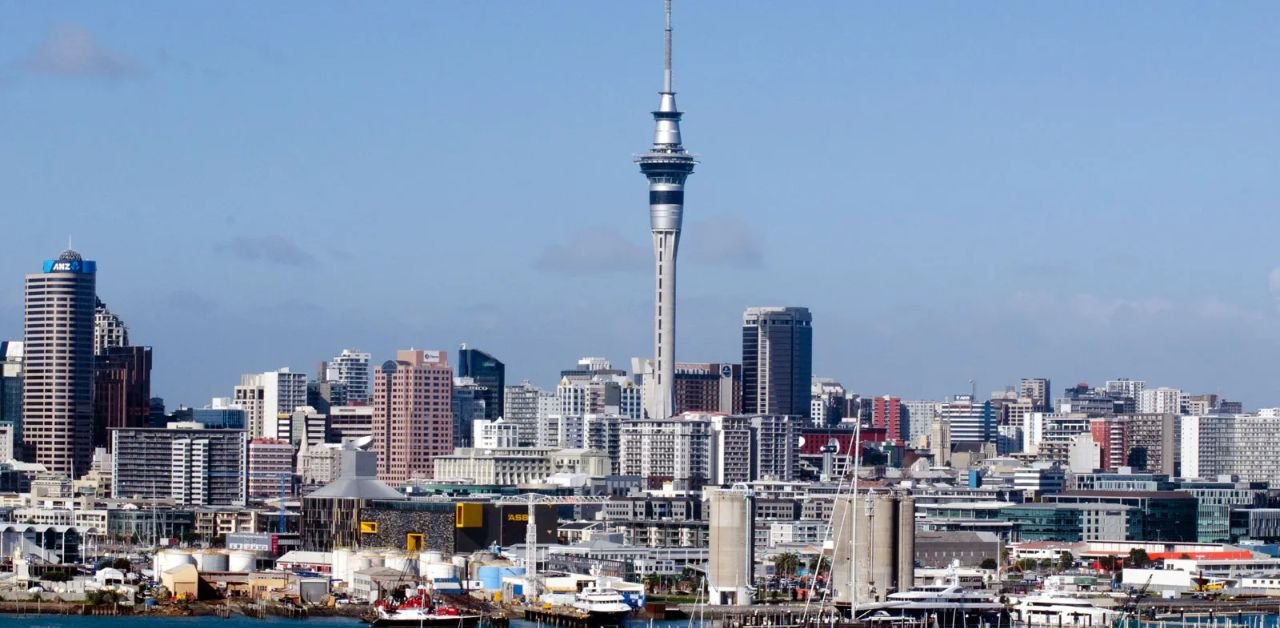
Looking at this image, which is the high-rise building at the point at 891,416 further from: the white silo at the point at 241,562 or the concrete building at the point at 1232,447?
the white silo at the point at 241,562

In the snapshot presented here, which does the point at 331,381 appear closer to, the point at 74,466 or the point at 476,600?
the point at 74,466

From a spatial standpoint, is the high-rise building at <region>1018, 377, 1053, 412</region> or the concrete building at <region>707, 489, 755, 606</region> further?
the high-rise building at <region>1018, 377, 1053, 412</region>

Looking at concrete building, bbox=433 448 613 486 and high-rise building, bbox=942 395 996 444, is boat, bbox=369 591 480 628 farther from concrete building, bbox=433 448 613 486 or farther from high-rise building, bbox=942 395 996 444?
high-rise building, bbox=942 395 996 444

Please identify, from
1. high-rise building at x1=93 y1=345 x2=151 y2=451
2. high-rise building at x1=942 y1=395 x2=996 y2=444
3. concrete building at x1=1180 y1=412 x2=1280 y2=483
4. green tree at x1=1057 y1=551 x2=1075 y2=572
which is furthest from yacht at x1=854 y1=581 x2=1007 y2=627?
high-rise building at x1=942 y1=395 x2=996 y2=444

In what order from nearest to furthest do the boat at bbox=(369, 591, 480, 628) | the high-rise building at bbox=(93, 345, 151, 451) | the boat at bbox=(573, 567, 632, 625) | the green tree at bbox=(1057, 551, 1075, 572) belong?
the boat at bbox=(369, 591, 480, 628), the boat at bbox=(573, 567, 632, 625), the green tree at bbox=(1057, 551, 1075, 572), the high-rise building at bbox=(93, 345, 151, 451)

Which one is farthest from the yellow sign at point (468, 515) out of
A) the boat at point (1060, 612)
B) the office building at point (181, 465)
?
the office building at point (181, 465)

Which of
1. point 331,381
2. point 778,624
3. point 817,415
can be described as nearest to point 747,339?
point 817,415
